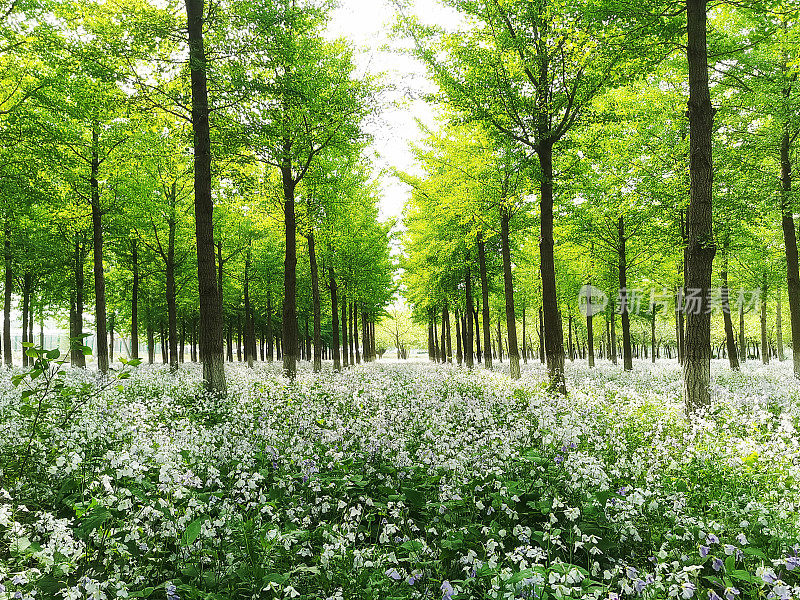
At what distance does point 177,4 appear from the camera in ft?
42.2

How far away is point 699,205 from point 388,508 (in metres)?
8.48

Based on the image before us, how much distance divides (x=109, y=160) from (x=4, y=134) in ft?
15.7

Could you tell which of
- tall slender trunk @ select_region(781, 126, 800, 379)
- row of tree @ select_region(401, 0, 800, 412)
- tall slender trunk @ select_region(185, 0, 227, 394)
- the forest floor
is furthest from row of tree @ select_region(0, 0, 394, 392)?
tall slender trunk @ select_region(781, 126, 800, 379)

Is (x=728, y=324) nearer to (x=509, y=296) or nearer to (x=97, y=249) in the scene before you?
(x=509, y=296)

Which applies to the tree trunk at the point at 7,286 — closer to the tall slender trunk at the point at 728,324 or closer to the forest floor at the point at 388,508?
the forest floor at the point at 388,508

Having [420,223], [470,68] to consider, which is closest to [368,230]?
[420,223]

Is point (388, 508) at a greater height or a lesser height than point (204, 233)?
lesser

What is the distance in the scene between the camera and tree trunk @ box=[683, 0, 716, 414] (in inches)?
360

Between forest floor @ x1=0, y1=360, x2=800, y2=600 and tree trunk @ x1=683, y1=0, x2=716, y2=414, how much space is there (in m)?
0.87

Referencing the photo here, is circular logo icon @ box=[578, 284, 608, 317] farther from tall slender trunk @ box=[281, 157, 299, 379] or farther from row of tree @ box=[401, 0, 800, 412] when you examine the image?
tall slender trunk @ box=[281, 157, 299, 379]

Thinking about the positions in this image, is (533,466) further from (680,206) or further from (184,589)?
(680,206)

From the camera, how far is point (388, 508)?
4.65m

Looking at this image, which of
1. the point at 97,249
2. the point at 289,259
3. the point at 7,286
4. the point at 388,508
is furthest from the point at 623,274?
the point at 7,286

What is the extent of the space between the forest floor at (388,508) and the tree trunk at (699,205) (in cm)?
87
